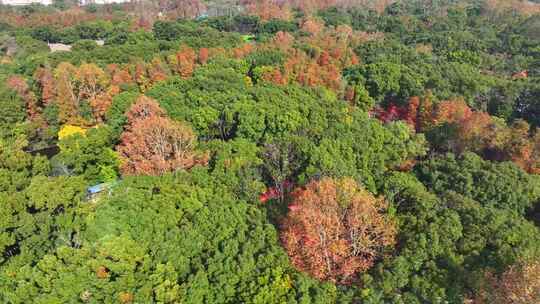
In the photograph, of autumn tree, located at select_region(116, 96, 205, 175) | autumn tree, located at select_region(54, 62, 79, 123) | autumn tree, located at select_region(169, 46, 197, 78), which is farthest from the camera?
autumn tree, located at select_region(169, 46, 197, 78)

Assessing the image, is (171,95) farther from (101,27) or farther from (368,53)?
(101,27)

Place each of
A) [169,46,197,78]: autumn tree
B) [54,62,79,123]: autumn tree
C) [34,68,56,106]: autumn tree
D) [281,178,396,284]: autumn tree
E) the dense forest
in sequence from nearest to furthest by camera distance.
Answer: the dense forest
[281,178,396,284]: autumn tree
[54,62,79,123]: autumn tree
[34,68,56,106]: autumn tree
[169,46,197,78]: autumn tree

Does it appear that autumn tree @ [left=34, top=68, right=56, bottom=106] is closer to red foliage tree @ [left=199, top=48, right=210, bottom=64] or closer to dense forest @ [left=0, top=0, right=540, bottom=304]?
dense forest @ [left=0, top=0, right=540, bottom=304]

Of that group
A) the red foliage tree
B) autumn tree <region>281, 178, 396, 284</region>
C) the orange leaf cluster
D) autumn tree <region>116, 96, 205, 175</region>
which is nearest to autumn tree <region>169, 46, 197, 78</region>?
the red foliage tree

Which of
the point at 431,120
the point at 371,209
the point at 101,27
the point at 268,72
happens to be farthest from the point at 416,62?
the point at 101,27

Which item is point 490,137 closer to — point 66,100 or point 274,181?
point 274,181

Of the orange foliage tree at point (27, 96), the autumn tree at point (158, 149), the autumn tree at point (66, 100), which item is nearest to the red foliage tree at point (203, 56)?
the autumn tree at point (66, 100)
